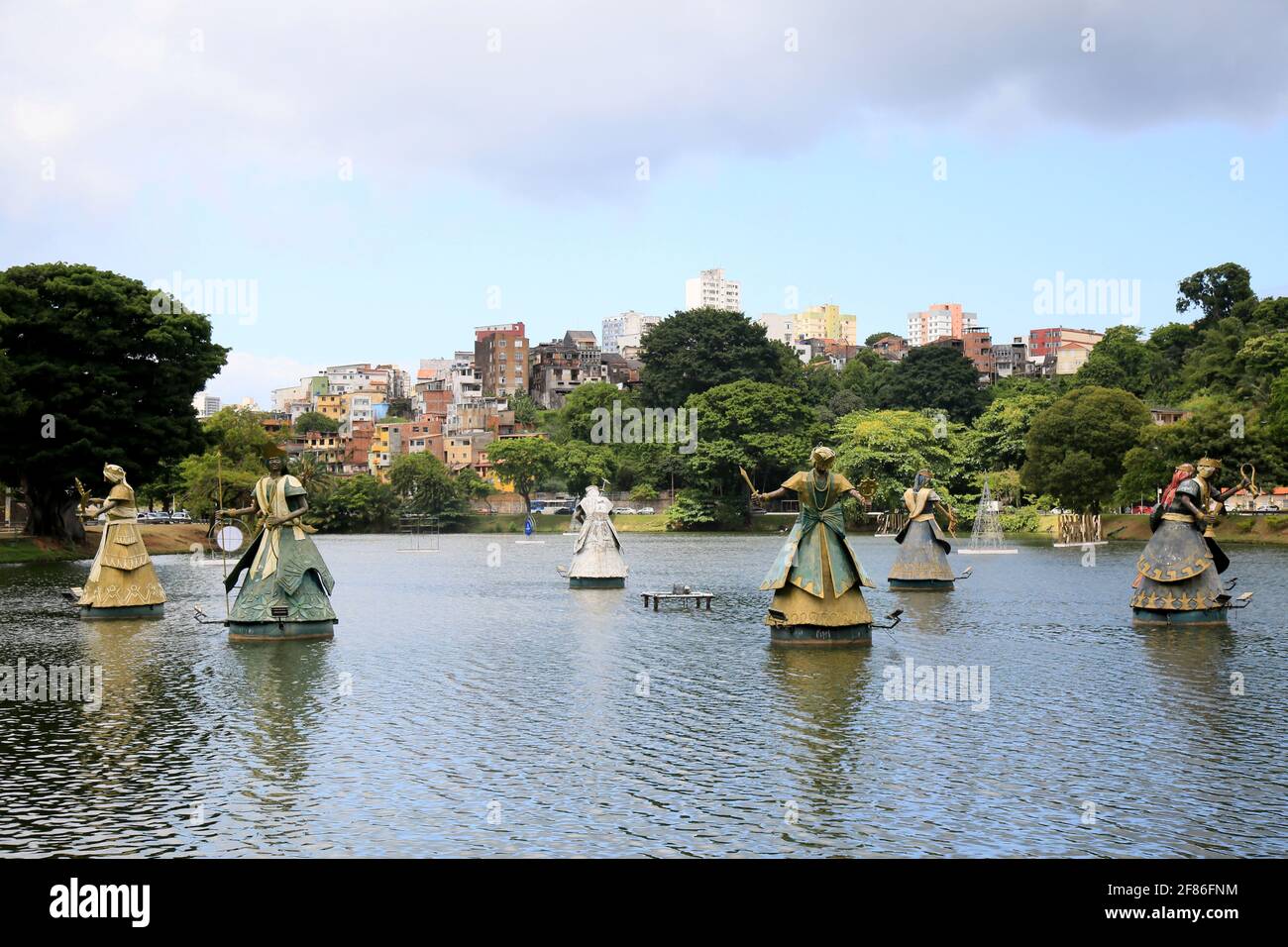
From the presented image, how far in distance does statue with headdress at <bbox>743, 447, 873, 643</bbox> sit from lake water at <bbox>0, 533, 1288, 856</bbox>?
2.27 ft

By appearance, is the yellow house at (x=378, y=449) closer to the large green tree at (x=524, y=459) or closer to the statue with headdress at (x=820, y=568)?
the large green tree at (x=524, y=459)

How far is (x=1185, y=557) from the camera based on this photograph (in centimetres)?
2773

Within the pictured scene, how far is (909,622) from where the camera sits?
3039 cm

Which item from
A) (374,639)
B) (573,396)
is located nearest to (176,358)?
(374,639)

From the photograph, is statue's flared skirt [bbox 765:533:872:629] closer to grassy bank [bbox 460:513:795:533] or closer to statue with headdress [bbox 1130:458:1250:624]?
statue with headdress [bbox 1130:458:1250:624]

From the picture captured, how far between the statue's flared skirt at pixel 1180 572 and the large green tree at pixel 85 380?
45.3 m

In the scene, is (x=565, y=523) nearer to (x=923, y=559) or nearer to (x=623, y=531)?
(x=623, y=531)

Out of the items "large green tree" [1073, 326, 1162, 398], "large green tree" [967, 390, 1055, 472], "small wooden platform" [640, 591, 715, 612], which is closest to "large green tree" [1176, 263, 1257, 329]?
"large green tree" [1073, 326, 1162, 398]

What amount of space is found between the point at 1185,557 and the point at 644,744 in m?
16.4

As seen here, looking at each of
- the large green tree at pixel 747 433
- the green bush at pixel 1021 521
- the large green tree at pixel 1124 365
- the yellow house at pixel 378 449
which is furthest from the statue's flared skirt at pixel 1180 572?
the yellow house at pixel 378 449

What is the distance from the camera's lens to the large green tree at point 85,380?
5709cm

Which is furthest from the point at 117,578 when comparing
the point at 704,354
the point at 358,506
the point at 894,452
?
the point at 704,354

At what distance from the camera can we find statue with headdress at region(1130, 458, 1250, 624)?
27.0 meters
